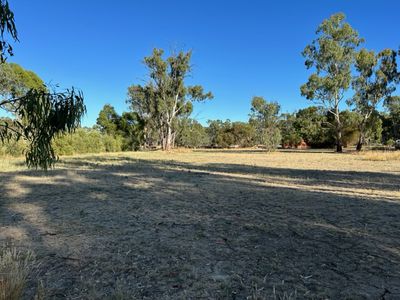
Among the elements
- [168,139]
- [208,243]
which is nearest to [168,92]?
[168,139]

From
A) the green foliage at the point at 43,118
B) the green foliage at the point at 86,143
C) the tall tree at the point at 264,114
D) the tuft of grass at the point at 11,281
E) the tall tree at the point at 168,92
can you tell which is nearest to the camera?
the tuft of grass at the point at 11,281

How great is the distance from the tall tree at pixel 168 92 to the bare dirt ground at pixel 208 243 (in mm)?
36425

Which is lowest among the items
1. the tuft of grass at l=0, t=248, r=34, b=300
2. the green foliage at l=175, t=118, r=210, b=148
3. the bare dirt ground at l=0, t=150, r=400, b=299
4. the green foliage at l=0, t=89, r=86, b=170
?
the bare dirt ground at l=0, t=150, r=400, b=299

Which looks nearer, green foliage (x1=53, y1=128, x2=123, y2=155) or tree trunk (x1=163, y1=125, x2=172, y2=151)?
green foliage (x1=53, y1=128, x2=123, y2=155)

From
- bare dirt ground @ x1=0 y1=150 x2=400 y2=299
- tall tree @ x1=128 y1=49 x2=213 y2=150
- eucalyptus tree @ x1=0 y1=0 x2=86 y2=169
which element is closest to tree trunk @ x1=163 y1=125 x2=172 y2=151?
tall tree @ x1=128 y1=49 x2=213 y2=150

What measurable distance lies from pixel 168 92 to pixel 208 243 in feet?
135

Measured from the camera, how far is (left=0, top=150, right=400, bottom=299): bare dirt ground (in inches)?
115

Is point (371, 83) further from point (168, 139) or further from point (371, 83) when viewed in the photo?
point (168, 139)

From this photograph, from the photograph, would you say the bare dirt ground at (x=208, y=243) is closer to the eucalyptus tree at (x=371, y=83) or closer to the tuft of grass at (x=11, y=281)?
the tuft of grass at (x=11, y=281)

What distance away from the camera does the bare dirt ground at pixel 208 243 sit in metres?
2.92

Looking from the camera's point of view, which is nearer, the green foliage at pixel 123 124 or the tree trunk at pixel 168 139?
the tree trunk at pixel 168 139

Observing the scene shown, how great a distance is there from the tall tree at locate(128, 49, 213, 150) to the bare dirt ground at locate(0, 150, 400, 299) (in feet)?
120

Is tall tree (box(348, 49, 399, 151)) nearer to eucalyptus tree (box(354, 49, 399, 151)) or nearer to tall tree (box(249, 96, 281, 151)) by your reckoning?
eucalyptus tree (box(354, 49, 399, 151))

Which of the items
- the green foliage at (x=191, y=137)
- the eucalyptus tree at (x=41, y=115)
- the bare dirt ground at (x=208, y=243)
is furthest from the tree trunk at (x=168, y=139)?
the eucalyptus tree at (x=41, y=115)
